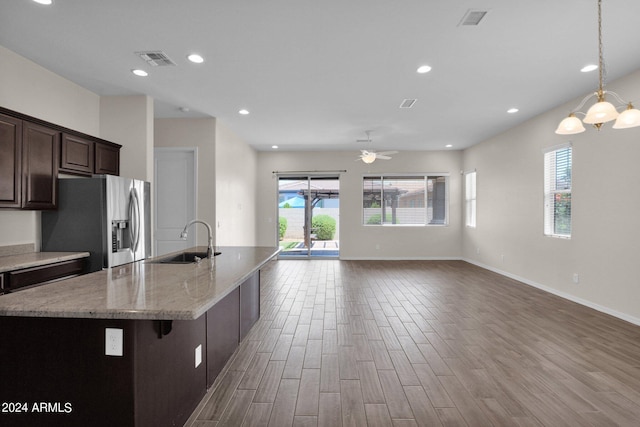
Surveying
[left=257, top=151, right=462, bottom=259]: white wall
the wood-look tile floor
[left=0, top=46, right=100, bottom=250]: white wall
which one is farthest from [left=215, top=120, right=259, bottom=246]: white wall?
[left=0, top=46, right=100, bottom=250]: white wall

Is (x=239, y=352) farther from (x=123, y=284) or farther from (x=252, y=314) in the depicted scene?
(x=123, y=284)

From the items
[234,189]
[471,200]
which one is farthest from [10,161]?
[471,200]

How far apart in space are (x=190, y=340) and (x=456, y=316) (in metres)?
3.16

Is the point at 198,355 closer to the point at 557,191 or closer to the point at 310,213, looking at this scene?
the point at 557,191

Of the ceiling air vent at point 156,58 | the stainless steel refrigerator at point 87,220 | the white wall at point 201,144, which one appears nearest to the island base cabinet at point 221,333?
the stainless steel refrigerator at point 87,220

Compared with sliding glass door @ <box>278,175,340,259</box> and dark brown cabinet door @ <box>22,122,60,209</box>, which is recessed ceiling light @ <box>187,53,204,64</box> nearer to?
dark brown cabinet door @ <box>22,122,60,209</box>

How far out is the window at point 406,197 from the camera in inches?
343

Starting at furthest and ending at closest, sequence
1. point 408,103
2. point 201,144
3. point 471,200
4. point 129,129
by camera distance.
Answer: point 471,200, point 201,144, point 408,103, point 129,129

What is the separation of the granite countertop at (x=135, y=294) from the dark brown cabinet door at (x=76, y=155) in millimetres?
2054

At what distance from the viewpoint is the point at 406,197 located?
8742 mm

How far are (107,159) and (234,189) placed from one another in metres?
2.64

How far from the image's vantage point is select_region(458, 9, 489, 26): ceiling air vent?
256 centimetres

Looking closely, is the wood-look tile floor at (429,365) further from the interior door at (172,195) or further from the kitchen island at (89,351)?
the interior door at (172,195)

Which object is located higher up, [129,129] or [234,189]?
[129,129]
